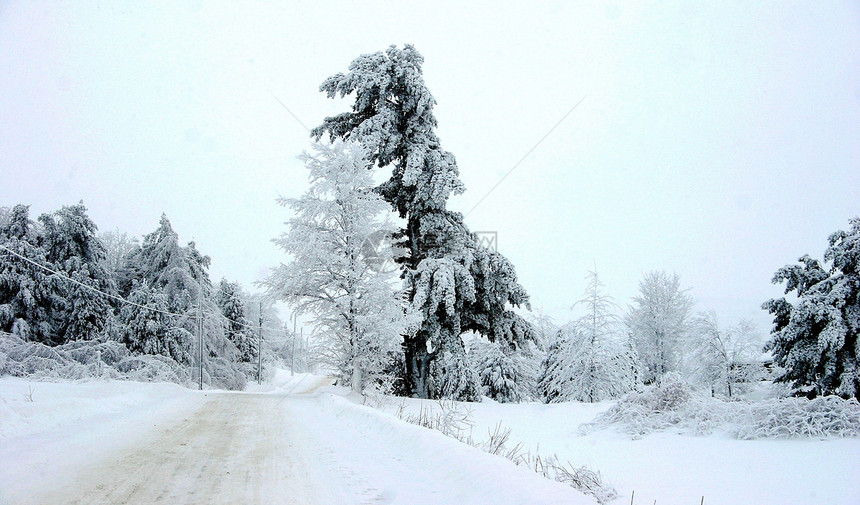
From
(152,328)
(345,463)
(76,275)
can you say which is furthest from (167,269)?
(345,463)

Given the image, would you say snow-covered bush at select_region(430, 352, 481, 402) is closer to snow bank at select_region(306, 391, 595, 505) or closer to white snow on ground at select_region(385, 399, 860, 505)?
white snow on ground at select_region(385, 399, 860, 505)

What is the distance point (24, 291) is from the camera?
28750 mm

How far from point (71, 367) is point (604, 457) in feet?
86.5

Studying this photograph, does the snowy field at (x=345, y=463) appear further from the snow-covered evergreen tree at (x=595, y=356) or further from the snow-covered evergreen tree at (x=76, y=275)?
the snow-covered evergreen tree at (x=76, y=275)

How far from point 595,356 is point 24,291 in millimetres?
29464

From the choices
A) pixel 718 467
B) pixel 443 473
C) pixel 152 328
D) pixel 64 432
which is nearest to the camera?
pixel 443 473

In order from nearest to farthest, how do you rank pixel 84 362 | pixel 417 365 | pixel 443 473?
pixel 443 473 → pixel 417 365 → pixel 84 362

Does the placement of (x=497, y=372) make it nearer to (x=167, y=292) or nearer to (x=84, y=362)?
(x=84, y=362)

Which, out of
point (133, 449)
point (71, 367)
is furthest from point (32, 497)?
point (71, 367)

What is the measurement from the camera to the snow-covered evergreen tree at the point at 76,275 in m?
31.0

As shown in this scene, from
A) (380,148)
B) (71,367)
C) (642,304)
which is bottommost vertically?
(71,367)

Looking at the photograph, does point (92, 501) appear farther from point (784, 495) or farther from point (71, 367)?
point (71, 367)

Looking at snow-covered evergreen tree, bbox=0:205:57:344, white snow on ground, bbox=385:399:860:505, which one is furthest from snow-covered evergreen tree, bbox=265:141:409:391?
snow-covered evergreen tree, bbox=0:205:57:344

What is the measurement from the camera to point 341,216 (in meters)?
19.7
